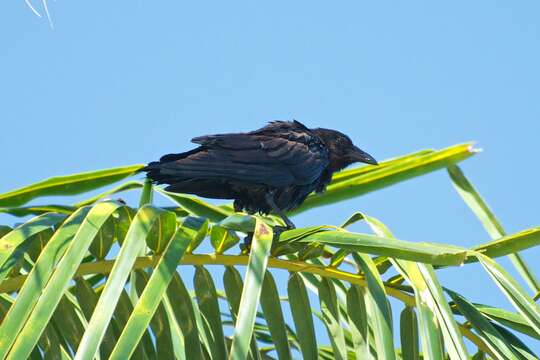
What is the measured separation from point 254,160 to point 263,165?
4.2 inches

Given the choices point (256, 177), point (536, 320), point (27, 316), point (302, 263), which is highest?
point (256, 177)

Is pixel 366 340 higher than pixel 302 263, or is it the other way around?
pixel 302 263

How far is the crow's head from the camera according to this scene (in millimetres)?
6707

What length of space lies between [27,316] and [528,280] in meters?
2.39

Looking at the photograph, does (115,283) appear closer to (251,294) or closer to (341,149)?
(251,294)

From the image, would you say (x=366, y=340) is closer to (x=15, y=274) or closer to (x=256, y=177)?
(x=15, y=274)

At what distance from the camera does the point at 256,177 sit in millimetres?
5738

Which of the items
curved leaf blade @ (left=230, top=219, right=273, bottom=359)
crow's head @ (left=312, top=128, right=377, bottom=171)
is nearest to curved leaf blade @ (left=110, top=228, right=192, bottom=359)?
curved leaf blade @ (left=230, top=219, right=273, bottom=359)

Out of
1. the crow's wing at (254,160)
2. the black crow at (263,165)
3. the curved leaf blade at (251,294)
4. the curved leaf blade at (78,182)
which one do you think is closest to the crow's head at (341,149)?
the black crow at (263,165)

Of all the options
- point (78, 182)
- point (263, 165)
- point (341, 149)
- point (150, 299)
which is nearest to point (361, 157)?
point (341, 149)

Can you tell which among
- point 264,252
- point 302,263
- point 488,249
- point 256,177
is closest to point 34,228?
point 264,252

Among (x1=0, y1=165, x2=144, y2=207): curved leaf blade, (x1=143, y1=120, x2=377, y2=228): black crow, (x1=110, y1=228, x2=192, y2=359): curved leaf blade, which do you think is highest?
(x1=143, y1=120, x2=377, y2=228): black crow

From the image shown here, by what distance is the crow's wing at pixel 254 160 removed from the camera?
16.8 ft

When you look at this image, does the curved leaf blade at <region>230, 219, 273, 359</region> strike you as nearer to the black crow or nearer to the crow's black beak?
the black crow
